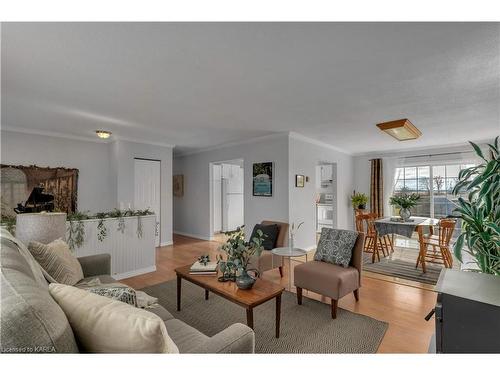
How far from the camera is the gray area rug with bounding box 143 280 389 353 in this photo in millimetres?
1982

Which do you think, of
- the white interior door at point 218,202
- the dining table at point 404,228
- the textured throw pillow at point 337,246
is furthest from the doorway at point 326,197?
the textured throw pillow at point 337,246

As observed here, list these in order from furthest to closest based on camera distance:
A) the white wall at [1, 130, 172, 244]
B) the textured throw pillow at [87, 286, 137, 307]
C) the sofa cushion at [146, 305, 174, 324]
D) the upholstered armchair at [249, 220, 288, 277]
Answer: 1. the white wall at [1, 130, 172, 244]
2. the upholstered armchair at [249, 220, 288, 277]
3. the sofa cushion at [146, 305, 174, 324]
4. the textured throw pillow at [87, 286, 137, 307]

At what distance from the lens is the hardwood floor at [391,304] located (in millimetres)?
2045

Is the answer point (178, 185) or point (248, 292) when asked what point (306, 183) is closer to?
point (248, 292)

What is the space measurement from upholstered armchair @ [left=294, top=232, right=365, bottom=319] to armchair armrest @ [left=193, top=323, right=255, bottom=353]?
56.8 inches

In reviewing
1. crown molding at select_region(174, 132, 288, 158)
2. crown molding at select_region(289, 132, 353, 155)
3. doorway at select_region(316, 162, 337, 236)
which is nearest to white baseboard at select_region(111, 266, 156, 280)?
crown molding at select_region(174, 132, 288, 158)

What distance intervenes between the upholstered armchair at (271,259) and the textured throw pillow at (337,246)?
2.42ft

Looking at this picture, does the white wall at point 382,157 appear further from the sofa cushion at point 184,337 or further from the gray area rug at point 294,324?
the sofa cushion at point 184,337

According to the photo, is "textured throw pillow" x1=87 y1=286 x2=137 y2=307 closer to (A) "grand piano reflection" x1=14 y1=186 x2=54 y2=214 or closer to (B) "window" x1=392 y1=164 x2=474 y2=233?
(A) "grand piano reflection" x1=14 y1=186 x2=54 y2=214

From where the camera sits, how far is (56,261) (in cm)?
193

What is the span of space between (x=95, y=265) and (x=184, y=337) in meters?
1.53

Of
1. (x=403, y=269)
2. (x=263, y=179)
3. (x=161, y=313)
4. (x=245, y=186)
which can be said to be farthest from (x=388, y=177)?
(x=161, y=313)

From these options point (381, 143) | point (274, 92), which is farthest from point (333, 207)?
point (274, 92)

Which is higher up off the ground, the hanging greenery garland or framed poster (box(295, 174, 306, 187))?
framed poster (box(295, 174, 306, 187))
